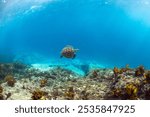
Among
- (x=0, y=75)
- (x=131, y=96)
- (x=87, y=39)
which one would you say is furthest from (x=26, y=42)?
(x=131, y=96)

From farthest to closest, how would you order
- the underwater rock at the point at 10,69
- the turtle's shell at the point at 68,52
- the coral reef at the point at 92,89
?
the underwater rock at the point at 10,69 → the turtle's shell at the point at 68,52 → the coral reef at the point at 92,89

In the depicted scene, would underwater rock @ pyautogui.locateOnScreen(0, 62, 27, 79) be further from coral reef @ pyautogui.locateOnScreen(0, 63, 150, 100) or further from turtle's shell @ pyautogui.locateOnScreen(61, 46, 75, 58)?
turtle's shell @ pyautogui.locateOnScreen(61, 46, 75, 58)

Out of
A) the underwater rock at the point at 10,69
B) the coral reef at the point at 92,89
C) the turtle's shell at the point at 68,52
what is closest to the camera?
the coral reef at the point at 92,89

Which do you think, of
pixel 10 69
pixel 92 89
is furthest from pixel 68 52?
pixel 10 69

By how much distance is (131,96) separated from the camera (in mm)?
7996

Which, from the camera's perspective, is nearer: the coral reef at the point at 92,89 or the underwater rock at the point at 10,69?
the coral reef at the point at 92,89

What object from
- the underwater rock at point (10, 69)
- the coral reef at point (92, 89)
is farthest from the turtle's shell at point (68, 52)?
the underwater rock at point (10, 69)

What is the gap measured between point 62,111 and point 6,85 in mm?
6721

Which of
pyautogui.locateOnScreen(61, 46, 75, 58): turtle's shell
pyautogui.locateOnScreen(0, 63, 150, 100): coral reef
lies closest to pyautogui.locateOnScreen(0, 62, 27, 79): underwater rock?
pyautogui.locateOnScreen(0, 63, 150, 100): coral reef

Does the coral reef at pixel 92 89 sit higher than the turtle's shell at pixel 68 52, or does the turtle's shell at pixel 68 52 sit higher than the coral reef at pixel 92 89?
the turtle's shell at pixel 68 52

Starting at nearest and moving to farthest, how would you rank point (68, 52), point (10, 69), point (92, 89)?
point (92, 89) → point (68, 52) → point (10, 69)

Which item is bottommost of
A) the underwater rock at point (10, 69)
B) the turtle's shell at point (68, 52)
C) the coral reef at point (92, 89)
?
the coral reef at point (92, 89)

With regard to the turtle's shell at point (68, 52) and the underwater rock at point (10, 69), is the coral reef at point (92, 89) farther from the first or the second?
the underwater rock at point (10, 69)

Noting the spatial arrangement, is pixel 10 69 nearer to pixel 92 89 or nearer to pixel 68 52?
pixel 68 52
